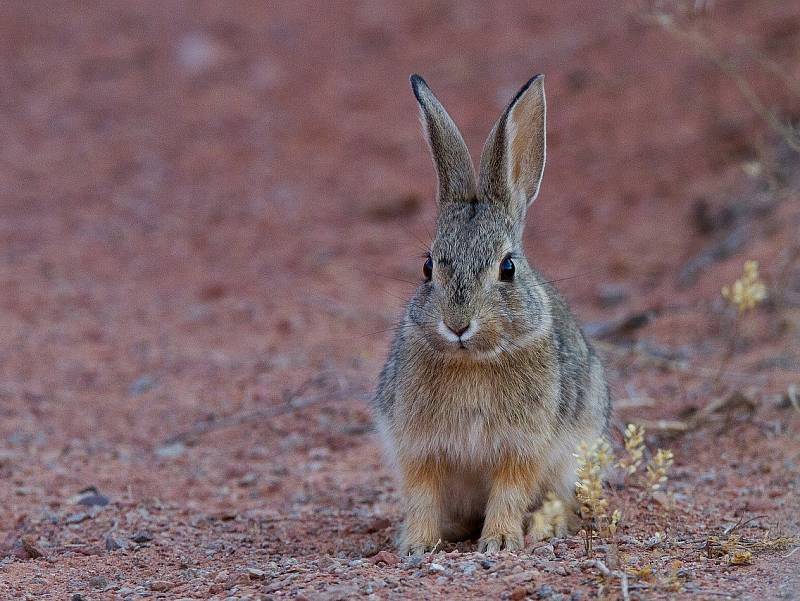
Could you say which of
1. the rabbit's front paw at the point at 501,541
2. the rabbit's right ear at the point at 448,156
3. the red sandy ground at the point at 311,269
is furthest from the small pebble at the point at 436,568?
the rabbit's right ear at the point at 448,156

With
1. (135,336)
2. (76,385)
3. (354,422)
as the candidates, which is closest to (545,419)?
(354,422)

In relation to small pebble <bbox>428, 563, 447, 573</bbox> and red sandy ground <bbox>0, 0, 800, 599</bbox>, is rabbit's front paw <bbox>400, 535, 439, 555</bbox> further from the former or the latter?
small pebble <bbox>428, 563, 447, 573</bbox>

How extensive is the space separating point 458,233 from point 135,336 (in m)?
5.06

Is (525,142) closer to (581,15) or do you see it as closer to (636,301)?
(636,301)

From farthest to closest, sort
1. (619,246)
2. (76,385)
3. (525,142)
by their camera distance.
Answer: (619,246) < (76,385) < (525,142)

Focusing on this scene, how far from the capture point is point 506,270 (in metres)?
5.25

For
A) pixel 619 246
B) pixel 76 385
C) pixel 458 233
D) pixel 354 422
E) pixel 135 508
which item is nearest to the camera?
pixel 458 233

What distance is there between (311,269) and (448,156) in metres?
5.84

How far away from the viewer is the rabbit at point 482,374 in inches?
201

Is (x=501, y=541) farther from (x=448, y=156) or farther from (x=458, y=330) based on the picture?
(x=448, y=156)

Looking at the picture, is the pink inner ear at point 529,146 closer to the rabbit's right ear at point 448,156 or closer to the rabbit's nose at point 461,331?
the rabbit's right ear at point 448,156

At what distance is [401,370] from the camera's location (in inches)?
216

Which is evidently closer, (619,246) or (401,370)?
(401,370)

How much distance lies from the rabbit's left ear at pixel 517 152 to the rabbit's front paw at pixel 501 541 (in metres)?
1.47
